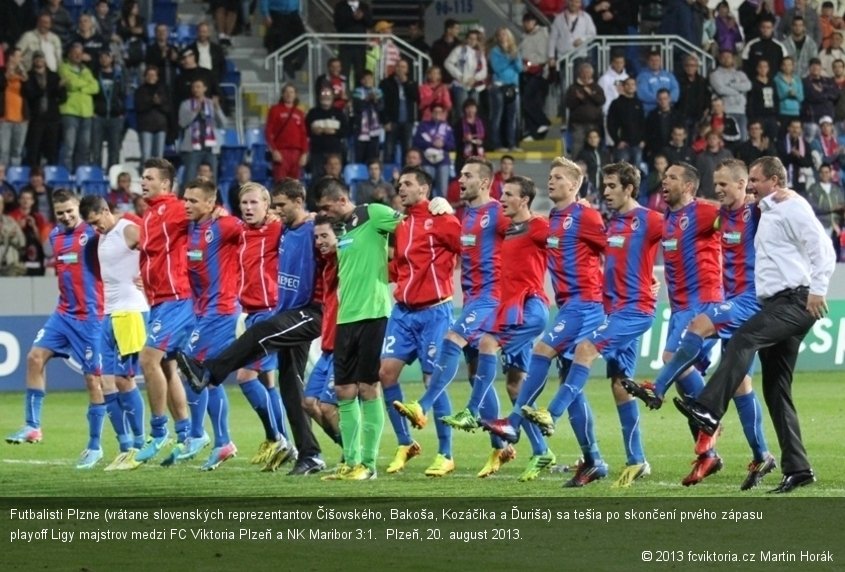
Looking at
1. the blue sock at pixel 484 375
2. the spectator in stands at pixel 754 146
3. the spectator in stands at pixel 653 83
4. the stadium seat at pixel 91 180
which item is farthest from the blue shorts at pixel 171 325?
the spectator in stands at pixel 653 83

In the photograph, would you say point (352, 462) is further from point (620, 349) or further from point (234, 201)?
point (234, 201)

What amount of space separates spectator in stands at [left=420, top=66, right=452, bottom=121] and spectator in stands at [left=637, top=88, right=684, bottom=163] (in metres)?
2.84

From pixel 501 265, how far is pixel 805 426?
15.5 feet

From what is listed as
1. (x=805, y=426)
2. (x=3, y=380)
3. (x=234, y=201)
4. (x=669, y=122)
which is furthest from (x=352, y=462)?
(x=669, y=122)

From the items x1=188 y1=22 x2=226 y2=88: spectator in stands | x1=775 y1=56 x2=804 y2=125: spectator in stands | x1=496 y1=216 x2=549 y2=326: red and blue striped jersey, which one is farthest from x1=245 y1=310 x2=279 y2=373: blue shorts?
x1=775 y1=56 x2=804 y2=125: spectator in stands

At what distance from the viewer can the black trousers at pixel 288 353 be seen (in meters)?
13.3

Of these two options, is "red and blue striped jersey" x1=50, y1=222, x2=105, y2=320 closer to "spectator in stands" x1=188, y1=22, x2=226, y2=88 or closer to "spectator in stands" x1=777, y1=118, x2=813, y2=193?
"spectator in stands" x1=188, y1=22, x2=226, y2=88

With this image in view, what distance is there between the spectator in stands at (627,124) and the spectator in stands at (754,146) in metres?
1.41

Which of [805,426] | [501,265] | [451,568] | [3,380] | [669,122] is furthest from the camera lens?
[669,122]

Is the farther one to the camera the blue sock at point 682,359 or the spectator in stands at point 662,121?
the spectator in stands at point 662,121

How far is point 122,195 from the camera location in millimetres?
23594

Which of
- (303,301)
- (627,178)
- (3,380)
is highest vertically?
(627,178)

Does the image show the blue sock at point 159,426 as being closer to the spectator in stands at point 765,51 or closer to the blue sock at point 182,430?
the blue sock at point 182,430

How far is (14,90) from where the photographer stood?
78.5 feet
